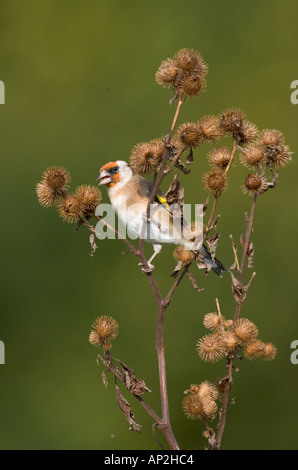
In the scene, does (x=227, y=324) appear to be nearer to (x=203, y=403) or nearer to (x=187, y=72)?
(x=203, y=403)

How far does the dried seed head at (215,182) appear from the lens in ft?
5.12

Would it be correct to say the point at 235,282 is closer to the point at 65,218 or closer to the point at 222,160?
the point at 222,160

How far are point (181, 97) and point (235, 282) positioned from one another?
448 mm

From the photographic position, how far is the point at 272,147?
5.47 feet

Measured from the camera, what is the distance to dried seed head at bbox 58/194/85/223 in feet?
5.28

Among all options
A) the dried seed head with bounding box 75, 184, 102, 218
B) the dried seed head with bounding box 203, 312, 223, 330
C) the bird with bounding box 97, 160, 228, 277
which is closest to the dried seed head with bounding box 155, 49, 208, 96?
the dried seed head with bounding box 75, 184, 102, 218

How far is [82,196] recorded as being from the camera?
1.61 meters

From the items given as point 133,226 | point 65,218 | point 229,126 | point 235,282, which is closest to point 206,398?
point 235,282

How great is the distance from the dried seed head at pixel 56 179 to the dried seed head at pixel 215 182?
36 cm

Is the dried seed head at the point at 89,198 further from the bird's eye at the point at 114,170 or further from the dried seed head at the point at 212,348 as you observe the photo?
the bird's eye at the point at 114,170

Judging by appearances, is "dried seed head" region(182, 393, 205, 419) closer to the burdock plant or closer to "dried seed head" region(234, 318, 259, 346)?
the burdock plant

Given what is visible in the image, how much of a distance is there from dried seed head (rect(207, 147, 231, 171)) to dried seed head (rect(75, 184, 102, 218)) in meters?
0.29

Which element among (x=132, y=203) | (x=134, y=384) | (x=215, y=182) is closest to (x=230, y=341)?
(x=134, y=384)

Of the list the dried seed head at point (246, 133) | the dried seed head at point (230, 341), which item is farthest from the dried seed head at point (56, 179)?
the dried seed head at point (230, 341)
